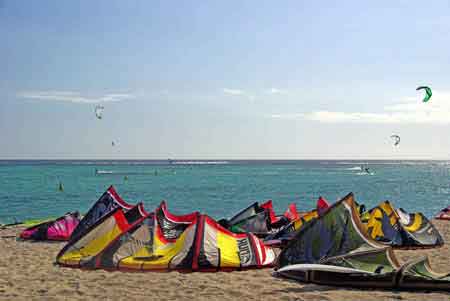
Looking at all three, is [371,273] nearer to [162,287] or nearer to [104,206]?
[162,287]

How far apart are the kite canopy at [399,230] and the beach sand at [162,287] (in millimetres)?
3641

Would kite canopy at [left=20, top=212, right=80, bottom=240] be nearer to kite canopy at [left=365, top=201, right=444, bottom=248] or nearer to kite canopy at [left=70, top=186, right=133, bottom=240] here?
kite canopy at [left=70, top=186, right=133, bottom=240]

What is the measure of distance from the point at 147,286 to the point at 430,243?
36.3 ft

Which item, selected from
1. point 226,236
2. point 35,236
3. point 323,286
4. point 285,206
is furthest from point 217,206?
point 323,286

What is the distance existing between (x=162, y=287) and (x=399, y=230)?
10.1m

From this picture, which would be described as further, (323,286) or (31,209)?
(31,209)

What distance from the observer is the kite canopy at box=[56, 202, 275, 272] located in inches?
470

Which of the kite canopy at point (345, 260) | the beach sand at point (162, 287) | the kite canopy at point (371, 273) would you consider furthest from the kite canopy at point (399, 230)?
the kite canopy at point (371, 273)

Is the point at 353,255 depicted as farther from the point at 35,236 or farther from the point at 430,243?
the point at 35,236

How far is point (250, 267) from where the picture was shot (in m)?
12.1

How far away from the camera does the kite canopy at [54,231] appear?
60.5 ft

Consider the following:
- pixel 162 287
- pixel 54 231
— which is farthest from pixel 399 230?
pixel 54 231

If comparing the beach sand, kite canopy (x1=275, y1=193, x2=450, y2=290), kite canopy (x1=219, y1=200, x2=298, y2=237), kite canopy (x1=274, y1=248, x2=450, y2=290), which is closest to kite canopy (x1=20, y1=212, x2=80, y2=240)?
the beach sand

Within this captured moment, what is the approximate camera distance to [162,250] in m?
12.6
